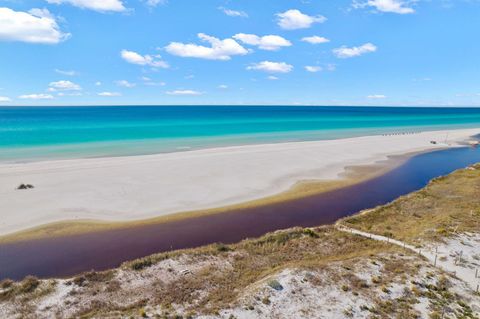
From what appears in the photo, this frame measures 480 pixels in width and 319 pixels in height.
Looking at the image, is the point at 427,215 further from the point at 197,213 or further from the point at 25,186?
the point at 25,186

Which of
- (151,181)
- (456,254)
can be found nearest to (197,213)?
(151,181)

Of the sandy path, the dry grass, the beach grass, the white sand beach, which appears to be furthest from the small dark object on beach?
the sandy path

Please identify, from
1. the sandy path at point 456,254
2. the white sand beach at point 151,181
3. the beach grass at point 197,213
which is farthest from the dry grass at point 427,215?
the white sand beach at point 151,181

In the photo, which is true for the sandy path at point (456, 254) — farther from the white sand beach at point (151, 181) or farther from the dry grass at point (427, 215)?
the white sand beach at point (151, 181)

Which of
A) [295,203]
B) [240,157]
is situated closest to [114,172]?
[240,157]

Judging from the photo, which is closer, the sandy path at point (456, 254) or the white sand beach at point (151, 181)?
the sandy path at point (456, 254)

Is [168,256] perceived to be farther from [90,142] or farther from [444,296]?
[90,142]
